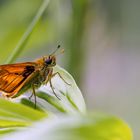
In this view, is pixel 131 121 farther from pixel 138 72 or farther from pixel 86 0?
pixel 86 0

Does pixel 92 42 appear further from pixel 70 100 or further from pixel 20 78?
pixel 70 100

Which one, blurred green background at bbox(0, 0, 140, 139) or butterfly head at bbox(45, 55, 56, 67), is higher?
blurred green background at bbox(0, 0, 140, 139)

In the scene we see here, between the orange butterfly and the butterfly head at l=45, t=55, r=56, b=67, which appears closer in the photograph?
the orange butterfly

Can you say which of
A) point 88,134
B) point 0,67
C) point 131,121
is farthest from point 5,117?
point 131,121

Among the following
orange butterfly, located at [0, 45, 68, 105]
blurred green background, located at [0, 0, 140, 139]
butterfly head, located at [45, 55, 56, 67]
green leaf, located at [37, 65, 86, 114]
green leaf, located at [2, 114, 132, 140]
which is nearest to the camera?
green leaf, located at [2, 114, 132, 140]

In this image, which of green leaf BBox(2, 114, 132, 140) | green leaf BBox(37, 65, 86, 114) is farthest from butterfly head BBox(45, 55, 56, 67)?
green leaf BBox(2, 114, 132, 140)

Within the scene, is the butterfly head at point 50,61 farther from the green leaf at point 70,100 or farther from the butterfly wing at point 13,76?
the green leaf at point 70,100

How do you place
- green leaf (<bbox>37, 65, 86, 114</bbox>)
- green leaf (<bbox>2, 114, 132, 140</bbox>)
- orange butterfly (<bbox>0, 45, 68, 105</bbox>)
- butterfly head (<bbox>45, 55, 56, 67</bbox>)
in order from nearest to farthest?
green leaf (<bbox>2, 114, 132, 140</bbox>) → green leaf (<bbox>37, 65, 86, 114</bbox>) → orange butterfly (<bbox>0, 45, 68, 105</bbox>) → butterfly head (<bbox>45, 55, 56, 67</bbox>)


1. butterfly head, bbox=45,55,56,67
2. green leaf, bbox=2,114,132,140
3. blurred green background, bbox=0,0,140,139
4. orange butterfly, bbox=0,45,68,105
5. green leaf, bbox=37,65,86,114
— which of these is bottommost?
green leaf, bbox=2,114,132,140

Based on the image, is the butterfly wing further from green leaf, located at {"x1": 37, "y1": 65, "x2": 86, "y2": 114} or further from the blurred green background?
the blurred green background
